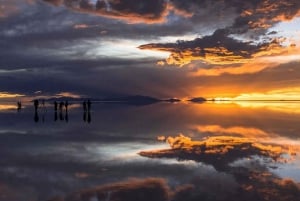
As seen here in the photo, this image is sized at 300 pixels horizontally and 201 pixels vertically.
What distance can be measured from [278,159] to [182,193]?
798cm

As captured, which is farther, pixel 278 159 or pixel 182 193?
pixel 278 159

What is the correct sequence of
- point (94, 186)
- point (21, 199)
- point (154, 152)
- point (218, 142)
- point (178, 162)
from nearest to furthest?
point (21, 199), point (94, 186), point (178, 162), point (154, 152), point (218, 142)

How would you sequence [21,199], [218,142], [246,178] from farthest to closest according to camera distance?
[218,142] → [246,178] → [21,199]

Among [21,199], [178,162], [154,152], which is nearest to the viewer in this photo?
[21,199]

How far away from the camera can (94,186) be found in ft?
49.0

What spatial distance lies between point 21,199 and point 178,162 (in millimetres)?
8394

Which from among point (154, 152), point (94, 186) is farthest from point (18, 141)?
point (94, 186)

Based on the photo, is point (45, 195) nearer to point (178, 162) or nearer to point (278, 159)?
point (178, 162)

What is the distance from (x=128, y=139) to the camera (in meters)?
28.3

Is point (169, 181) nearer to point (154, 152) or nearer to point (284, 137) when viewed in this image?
point (154, 152)

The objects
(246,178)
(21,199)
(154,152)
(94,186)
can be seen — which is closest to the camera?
(21,199)

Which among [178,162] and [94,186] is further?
[178,162]

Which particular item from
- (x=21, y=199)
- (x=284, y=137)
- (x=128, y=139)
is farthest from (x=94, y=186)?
(x=284, y=137)

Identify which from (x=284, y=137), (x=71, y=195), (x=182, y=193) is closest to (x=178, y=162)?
(x=182, y=193)
